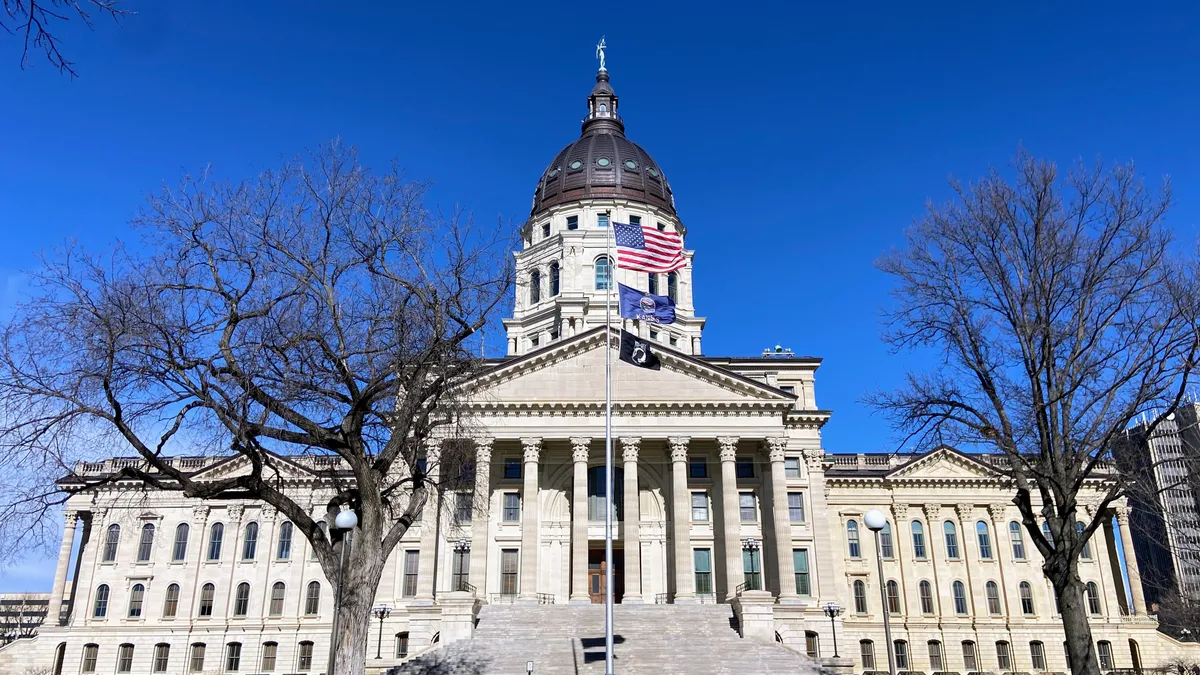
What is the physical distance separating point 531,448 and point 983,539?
Result: 30310 mm

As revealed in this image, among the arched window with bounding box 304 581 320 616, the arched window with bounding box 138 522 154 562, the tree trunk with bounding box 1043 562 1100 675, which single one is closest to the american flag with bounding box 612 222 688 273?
the tree trunk with bounding box 1043 562 1100 675

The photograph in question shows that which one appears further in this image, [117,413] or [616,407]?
[616,407]

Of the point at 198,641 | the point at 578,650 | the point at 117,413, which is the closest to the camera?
the point at 117,413

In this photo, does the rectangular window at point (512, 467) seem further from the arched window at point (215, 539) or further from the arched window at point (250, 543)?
the arched window at point (215, 539)

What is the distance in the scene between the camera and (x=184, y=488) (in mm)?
17344

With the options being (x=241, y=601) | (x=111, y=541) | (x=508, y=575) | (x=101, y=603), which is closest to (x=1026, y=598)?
(x=508, y=575)

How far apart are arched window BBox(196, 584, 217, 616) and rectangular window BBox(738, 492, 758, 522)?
30.7 m

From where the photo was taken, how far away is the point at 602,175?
65.2 metres

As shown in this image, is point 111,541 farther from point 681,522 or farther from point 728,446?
point 728,446

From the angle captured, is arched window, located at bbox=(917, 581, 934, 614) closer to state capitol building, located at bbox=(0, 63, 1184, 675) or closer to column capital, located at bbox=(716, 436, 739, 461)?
state capitol building, located at bbox=(0, 63, 1184, 675)

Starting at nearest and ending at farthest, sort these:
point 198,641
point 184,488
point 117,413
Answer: point 117,413 → point 184,488 → point 198,641

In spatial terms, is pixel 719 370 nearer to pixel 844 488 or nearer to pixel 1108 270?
pixel 844 488

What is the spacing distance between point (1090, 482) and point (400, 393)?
50.1 metres

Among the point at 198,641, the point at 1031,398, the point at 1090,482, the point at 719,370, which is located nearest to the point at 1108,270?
the point at 1031,398
